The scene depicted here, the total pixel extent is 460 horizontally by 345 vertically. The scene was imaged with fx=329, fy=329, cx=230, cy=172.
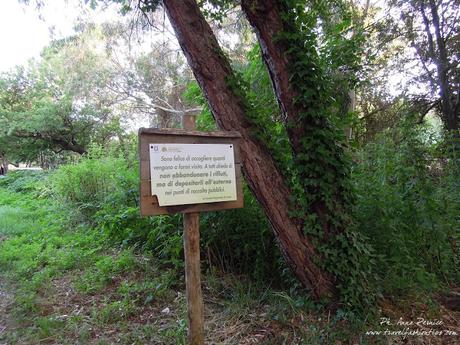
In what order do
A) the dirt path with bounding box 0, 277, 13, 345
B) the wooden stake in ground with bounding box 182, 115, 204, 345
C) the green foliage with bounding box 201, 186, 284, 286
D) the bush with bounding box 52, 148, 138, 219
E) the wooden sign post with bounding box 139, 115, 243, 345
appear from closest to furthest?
the wooden sign post with bounding box 139, 115, 243, 345 < the wooden stake in ground with bounding box 182, 115, 204, 345 < the dirt path with bounding box 0, 277, 13, 345 < the green foliage with bounding box 201, 186, 284, 286 < the bush with bounding box 52, 148, 138, 219

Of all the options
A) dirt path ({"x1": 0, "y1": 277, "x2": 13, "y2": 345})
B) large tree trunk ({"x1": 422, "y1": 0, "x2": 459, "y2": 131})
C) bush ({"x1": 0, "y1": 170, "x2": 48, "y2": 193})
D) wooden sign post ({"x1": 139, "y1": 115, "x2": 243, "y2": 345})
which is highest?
large tree trunk ({"x1": 422, "y1": 0, "x2": 459, "y2": 131})

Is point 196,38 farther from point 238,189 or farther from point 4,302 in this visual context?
point 4,302

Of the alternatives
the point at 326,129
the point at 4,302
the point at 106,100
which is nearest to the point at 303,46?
the point at 326,129

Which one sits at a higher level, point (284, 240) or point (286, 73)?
point (286, 73)

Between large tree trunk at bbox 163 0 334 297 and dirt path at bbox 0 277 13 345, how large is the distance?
2650 millimetres

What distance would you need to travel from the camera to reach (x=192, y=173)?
2436 mm

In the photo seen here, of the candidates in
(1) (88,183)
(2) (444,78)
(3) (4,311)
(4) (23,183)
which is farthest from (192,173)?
(4) (23,183)

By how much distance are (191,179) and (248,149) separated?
93 centimetres

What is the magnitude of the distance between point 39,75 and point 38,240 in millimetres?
20069

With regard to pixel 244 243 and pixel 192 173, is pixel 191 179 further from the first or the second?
pixel 244 243

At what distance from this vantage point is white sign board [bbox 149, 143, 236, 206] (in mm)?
2314

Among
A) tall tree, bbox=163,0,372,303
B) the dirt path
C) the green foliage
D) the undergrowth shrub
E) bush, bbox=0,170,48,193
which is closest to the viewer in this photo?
the dirt path

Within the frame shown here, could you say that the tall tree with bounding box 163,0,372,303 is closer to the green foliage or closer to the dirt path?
the green foliage

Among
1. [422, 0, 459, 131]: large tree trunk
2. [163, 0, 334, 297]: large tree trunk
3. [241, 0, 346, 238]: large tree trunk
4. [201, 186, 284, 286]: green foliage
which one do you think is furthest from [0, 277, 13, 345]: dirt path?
[422, 0, 459, 131]: large tree trunk
